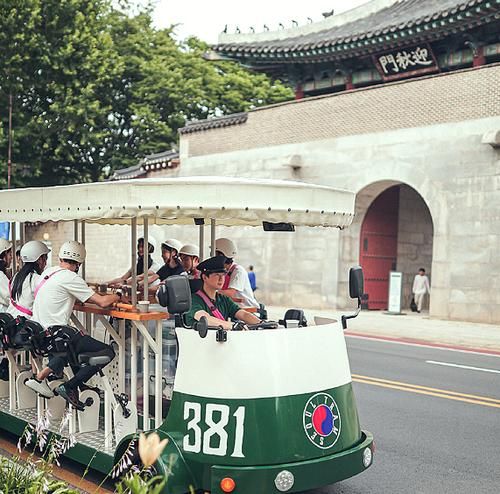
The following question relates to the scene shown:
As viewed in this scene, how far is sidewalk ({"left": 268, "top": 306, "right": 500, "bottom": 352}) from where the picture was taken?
1588 centimetres

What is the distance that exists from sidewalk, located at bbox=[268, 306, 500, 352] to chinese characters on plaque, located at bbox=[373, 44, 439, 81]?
7904mm

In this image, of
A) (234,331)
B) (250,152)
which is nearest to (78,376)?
(234,331)

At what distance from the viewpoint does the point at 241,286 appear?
802cm

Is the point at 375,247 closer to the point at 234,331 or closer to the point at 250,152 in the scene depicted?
the point at 250,152

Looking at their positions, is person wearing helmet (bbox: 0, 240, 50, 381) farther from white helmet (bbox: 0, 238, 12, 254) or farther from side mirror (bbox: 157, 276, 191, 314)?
side mirror (bbox: 157, 276, 191, 314)

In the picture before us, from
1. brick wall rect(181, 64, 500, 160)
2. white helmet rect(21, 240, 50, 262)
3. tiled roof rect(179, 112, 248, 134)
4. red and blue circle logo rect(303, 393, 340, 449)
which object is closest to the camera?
red and blue circle logo rect(303, 393, 340, 449)

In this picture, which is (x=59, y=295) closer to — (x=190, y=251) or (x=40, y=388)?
(x=40, y=388)

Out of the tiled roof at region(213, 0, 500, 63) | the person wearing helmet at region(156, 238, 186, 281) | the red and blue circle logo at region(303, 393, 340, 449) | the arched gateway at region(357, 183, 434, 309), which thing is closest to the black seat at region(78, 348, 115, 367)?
the red and blue circle logo at region(303, 393, 340, 449)

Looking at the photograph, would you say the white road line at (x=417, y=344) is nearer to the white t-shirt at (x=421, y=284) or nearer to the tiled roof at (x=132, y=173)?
the white t-shirt at (x=421, y=284)

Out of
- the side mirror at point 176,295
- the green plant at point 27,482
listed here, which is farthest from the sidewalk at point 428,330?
the green plant at point 27,482

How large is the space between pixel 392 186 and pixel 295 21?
Answer: 26.5 ft

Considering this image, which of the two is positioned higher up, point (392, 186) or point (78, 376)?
point (392, 186)

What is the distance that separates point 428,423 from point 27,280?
15.0 ft

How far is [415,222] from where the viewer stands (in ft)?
83.6
